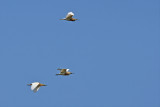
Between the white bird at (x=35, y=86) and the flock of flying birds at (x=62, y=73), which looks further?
the flock of flying birds at (x=62, y=73)

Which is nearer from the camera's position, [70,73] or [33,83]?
[33,83]

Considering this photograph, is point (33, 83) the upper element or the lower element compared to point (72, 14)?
lower

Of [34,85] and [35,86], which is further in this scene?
[34,85]

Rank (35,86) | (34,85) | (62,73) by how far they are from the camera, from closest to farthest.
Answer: (35,86) < (34,85) < (62,73)

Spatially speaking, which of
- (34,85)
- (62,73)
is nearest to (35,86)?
(34,85)

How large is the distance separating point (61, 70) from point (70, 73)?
2.66 meters

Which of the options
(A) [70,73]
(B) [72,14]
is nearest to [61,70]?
(A) [70,73]

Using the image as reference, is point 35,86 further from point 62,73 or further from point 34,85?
point 62,73

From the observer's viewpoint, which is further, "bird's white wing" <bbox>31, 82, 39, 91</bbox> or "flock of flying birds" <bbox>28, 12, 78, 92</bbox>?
"flock of flying birds" <bbox>28, 12, 78, 92</bbox>

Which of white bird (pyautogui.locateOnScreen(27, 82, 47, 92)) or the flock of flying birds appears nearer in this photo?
white bird (pyautogui.locateOnScreen(27, 82, 47, 92))

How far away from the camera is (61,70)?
10619cm

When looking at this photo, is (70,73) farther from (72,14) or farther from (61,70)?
(72,14)

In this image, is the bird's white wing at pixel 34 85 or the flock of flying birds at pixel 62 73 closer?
the bird's white wing at pixel 34 85

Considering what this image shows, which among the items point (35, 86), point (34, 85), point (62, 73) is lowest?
point (35, 86)
